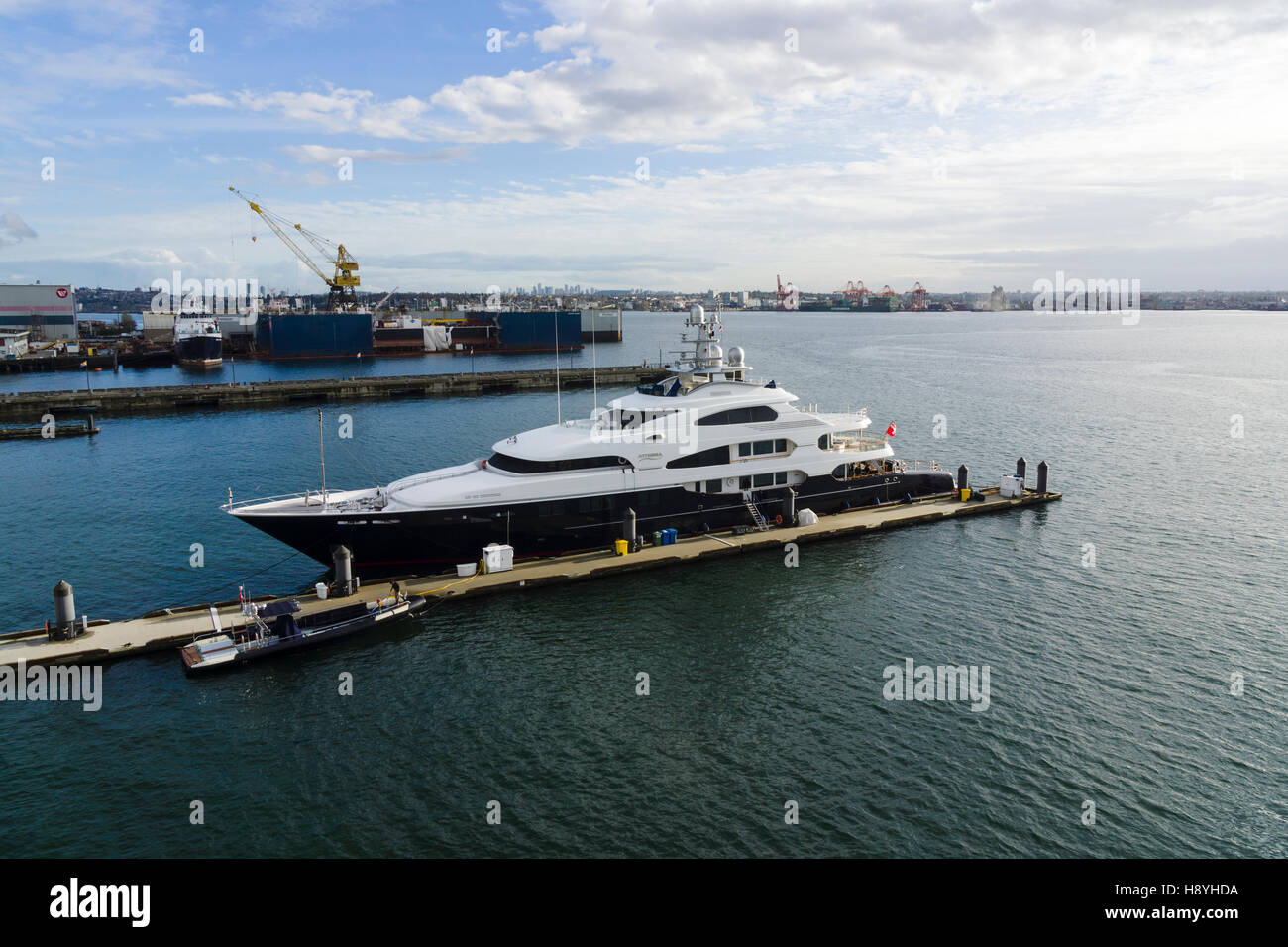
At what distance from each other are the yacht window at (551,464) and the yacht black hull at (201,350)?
97723 millimetres

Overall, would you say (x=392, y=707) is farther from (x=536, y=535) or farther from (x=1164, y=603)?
(x=1164, y=603)

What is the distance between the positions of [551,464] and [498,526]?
3.06 meters

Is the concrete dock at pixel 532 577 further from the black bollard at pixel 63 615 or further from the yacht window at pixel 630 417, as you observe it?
the yacht window at pixel 630 417

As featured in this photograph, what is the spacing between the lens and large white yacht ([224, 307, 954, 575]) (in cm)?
2706

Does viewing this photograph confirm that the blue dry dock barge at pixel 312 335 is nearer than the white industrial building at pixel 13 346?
No

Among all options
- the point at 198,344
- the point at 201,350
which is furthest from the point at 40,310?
the point at 201,350

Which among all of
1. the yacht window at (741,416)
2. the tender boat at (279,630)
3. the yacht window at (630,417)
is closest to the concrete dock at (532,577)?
the tender boat at (279,630)

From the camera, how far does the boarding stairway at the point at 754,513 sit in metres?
32.4

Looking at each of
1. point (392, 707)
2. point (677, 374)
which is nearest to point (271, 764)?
point (392, 707)

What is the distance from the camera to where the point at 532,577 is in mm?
26906

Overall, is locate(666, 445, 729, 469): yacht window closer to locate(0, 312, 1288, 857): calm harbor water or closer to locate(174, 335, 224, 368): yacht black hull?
locate(0, 312, 1288, 857): calm harbor water

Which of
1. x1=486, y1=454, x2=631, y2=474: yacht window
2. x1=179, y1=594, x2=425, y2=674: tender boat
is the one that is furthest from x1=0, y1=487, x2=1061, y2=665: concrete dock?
x1=486, y1=454, x2=631, y2=474: yacht window

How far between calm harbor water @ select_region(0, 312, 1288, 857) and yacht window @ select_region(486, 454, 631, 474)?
4.80 meters
